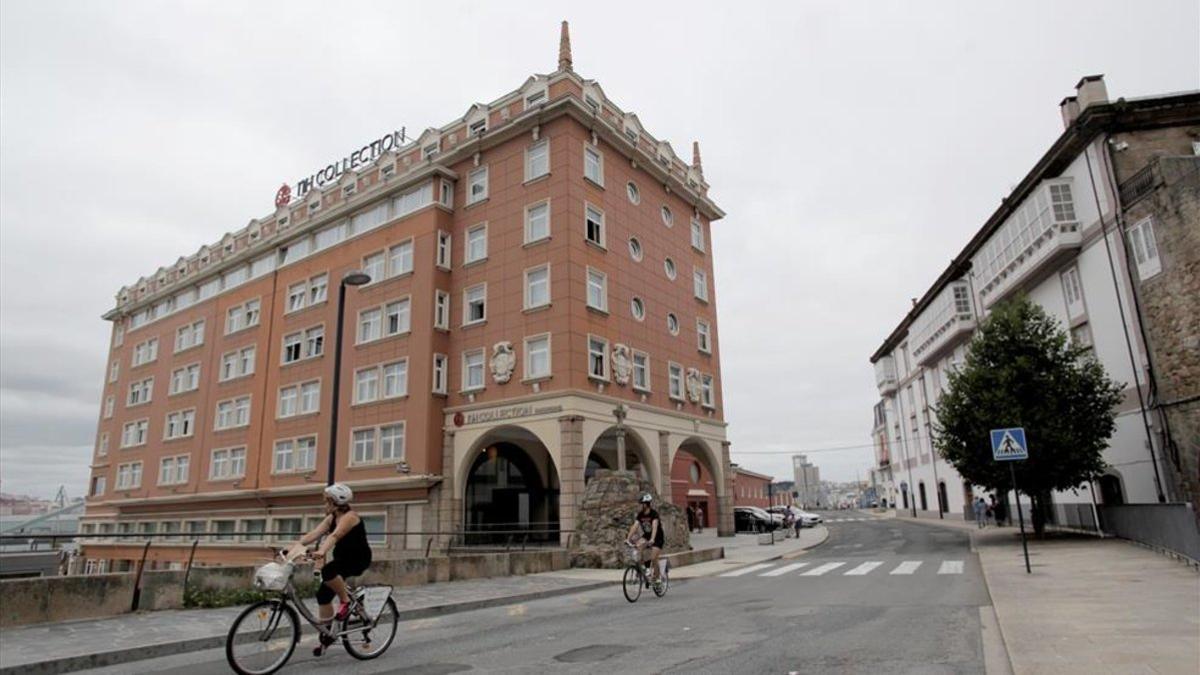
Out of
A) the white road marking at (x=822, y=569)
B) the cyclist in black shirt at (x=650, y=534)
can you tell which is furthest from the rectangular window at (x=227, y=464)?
the white road marking at (x=822, y=569)

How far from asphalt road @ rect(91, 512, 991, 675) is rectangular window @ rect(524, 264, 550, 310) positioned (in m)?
13.9

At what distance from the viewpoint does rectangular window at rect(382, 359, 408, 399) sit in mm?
29169

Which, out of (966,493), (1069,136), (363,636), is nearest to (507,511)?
(363,636)

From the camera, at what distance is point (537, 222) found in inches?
1094

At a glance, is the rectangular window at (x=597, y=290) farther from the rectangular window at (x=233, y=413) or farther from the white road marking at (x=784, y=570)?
the rectangular window at (x=233, y=413)

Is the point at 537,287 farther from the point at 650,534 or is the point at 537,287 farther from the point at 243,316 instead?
the point at 243,316

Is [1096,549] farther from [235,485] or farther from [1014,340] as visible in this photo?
[235,485]

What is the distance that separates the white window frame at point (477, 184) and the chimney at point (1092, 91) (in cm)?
2485

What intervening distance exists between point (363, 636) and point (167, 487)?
41270 millimetres

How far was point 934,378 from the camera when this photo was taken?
50625 mm

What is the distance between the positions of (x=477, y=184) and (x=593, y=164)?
538cm

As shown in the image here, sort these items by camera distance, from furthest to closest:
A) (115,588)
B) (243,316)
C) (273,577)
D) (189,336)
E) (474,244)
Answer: (189,336) < (243,316) < (474,244) < (115,588) < (273,577)

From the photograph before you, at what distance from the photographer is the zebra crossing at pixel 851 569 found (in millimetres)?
16375

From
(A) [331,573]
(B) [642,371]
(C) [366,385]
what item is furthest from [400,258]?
(A) [331,573]
